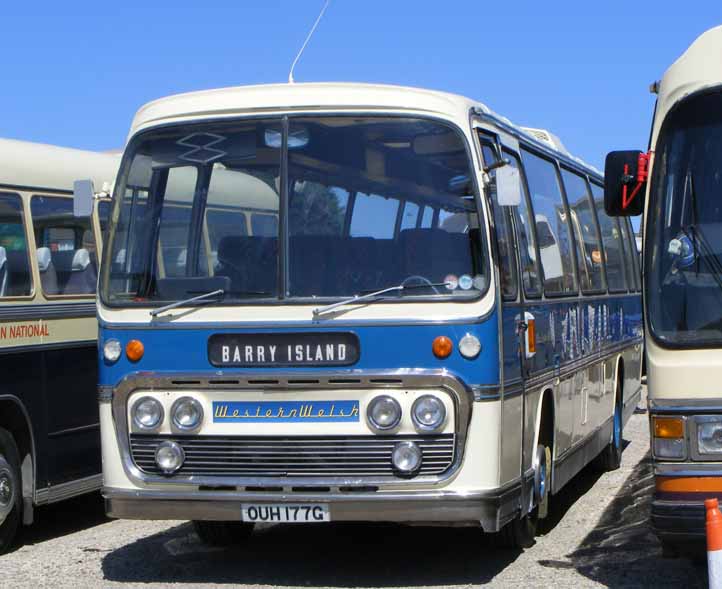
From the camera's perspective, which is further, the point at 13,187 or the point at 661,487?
the point at 13,187

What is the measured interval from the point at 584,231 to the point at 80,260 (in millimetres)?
4496

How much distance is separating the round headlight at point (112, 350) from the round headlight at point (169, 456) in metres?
0.60

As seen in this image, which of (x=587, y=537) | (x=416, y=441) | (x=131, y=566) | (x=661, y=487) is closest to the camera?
(x=661, y=487)

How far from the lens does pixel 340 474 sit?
312 inches

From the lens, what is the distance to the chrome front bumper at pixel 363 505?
7.80 meters

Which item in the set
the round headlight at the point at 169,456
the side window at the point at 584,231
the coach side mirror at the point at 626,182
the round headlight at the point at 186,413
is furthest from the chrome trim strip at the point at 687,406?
the side window at the point at 584,231

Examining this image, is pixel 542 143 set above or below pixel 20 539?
above

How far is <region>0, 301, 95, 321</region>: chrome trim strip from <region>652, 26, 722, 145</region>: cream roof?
4.88 metres

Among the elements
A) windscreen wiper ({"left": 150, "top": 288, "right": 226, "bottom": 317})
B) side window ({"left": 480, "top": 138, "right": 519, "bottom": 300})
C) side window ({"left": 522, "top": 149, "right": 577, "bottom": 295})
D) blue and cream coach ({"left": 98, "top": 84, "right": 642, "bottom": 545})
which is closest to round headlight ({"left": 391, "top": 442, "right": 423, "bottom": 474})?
blue and cream coach ({"left": 98, "top": 84, "right": 642, "bottom": 545})

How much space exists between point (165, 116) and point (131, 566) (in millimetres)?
2964

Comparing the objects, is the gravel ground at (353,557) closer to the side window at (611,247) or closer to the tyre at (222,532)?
the tyre at (222,532)

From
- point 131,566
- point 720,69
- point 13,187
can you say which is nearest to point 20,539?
point 131,566

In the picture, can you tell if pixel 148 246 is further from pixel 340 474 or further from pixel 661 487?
pixel 661 487

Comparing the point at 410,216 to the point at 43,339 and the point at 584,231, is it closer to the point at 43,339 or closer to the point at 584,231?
the point at 43,339
